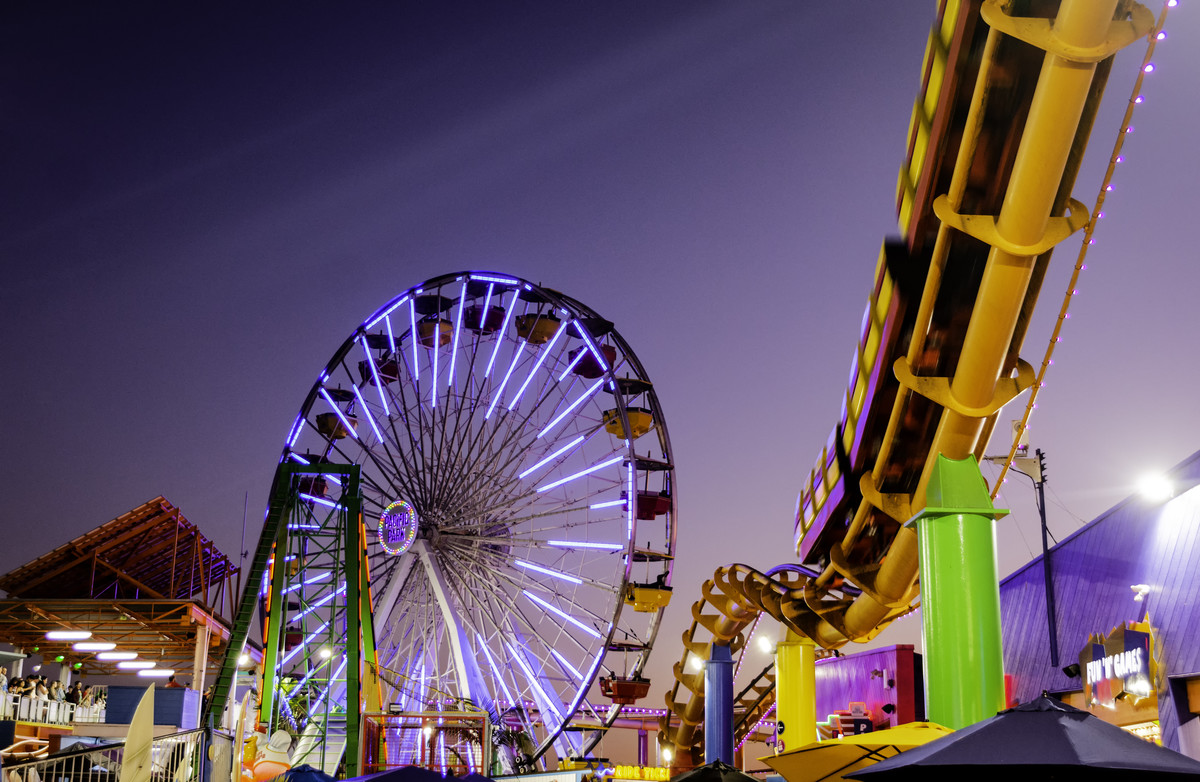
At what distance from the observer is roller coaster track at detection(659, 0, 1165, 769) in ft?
18.8

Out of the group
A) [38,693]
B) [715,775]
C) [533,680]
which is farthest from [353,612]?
[715,775]

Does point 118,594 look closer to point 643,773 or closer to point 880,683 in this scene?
point 643,773

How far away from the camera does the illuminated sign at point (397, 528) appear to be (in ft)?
85.7

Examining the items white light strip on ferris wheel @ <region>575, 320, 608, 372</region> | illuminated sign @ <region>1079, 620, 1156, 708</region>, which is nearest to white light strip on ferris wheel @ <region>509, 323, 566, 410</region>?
white light strip on ferris wheel @ <region>575, 320, 608, 372</region>

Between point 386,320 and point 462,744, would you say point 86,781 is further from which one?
point 386,320

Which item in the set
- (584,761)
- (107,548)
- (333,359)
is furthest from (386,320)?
(584,761)

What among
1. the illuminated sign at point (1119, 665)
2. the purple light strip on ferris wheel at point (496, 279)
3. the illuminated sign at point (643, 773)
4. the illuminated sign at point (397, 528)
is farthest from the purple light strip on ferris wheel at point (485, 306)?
the illuminated sign at point (1119, 665)

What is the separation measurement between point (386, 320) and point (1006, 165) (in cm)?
2572

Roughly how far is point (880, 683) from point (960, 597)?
17655mm

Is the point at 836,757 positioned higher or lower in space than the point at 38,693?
higher

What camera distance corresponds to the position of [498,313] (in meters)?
29.6

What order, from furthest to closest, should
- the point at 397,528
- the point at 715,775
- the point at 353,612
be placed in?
the point at 397,528 < the point at 353,612 < the point at 715,775

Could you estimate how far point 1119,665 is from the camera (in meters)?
12.3

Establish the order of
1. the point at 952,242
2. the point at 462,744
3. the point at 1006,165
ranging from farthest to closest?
the point at 462,744
the point at 952,242
the point at 1006,165
